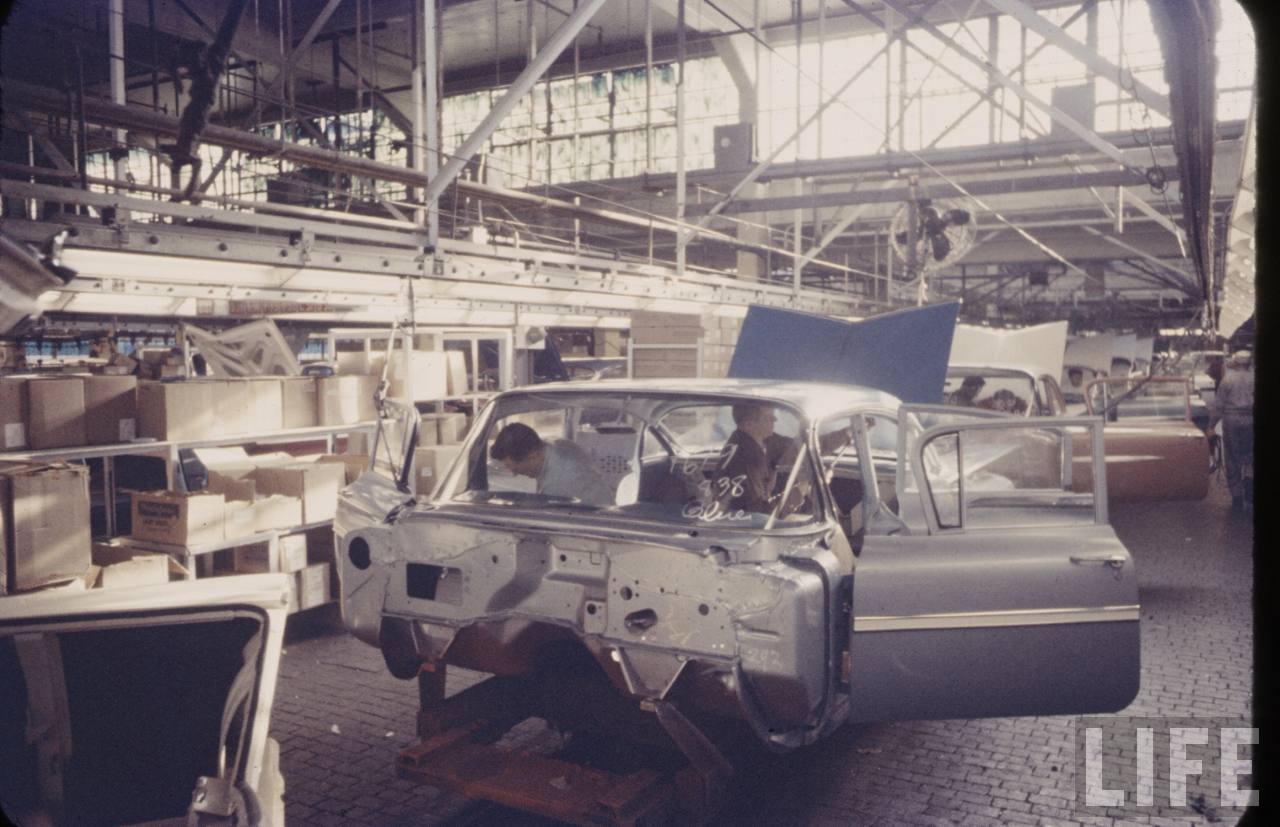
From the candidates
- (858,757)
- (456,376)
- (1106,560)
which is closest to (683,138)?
(456,376)

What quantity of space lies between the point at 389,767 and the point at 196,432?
295 centimetres

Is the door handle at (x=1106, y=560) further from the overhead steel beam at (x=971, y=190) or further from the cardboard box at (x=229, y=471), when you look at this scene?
the overhead steel beam at (x=971, y=190)

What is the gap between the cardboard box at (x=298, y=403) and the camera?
6.78 metres

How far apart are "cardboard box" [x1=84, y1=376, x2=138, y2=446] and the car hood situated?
3661 mm

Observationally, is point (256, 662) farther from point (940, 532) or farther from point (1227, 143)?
point (1227, 143)

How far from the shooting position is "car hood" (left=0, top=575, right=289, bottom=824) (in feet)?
7.47

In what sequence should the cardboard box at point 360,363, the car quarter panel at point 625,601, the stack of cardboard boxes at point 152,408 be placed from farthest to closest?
1. the cardboard box at point 360,363
2. the stack of cardboard boxes at point 152,408
3. the car quarter panel at point 625,601

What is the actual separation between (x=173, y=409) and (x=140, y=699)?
12.5 feet

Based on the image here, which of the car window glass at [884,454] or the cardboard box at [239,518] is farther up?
the car window glass at [884,454]

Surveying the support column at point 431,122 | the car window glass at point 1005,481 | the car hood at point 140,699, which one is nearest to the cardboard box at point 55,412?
the support column at point 431,122

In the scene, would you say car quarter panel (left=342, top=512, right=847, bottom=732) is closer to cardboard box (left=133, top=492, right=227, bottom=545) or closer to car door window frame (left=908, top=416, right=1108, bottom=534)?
car door window frame (left=908, top=416, right=1108, bottom=534)

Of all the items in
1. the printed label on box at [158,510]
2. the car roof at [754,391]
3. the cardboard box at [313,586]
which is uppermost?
the car roof at [754,391]

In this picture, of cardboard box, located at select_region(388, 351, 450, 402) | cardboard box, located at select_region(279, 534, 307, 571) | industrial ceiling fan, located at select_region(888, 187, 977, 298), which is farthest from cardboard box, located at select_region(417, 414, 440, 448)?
industrial ceiling fan, located at select_region(888, 187, 977, 298)

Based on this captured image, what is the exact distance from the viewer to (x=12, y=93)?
427 cm
